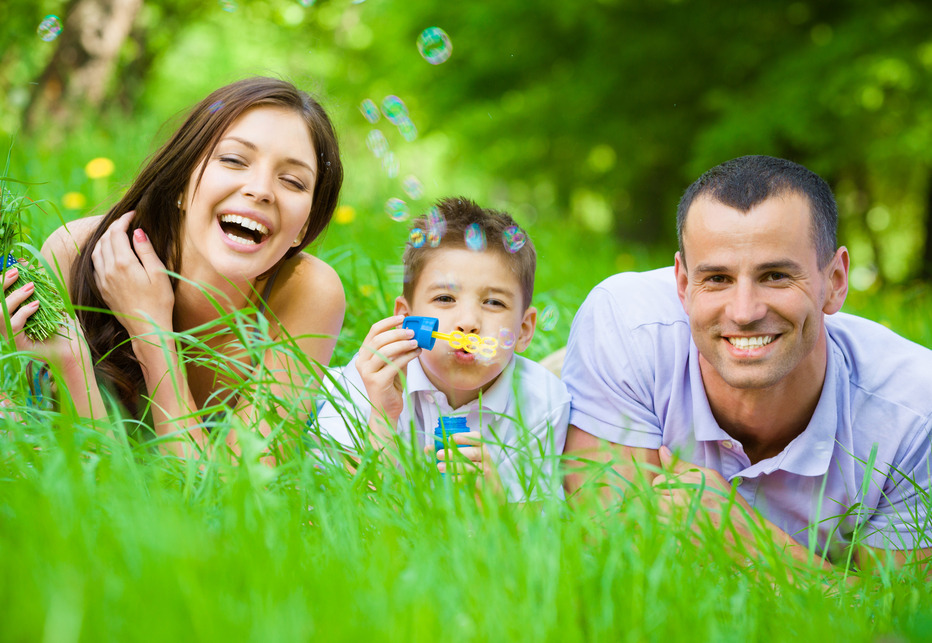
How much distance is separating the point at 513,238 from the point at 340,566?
4.02 feet

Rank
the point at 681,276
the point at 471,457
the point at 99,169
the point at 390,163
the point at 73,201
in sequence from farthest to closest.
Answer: the point at 99,169 → the point at 73,201 → the point at 390,163 → the point at 681,276 → the point at 471,457

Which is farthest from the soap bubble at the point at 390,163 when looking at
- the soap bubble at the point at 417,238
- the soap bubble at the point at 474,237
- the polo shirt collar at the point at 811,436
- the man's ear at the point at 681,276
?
the polo shirt collar at the point at 811,436

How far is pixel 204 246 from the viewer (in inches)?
85.2

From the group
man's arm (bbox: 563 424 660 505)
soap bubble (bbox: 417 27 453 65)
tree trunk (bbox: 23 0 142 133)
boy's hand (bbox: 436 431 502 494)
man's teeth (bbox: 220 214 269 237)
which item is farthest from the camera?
tree trunk (bbox: 23 0 142 133)

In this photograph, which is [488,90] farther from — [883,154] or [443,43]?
[443,43]

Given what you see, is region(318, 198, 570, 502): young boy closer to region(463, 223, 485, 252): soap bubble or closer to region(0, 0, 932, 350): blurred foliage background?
region(463, 223, 485, 252): soap bubble

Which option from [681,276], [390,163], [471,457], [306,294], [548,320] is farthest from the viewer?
[548,320]

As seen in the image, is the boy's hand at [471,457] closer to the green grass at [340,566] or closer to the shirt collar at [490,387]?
the green grass at [340,566]

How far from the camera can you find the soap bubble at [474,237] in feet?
7.20

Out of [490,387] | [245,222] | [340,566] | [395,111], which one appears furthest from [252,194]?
[340,566]

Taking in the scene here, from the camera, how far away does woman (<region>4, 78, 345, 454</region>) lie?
2111 mm

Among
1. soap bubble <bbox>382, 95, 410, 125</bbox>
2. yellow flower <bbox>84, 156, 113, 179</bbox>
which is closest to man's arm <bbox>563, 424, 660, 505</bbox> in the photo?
soap bubble <bbox>382, 95, 410, 125</bbox>

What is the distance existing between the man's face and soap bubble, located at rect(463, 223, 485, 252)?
54 cm

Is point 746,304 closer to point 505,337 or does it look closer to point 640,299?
point 640,299
